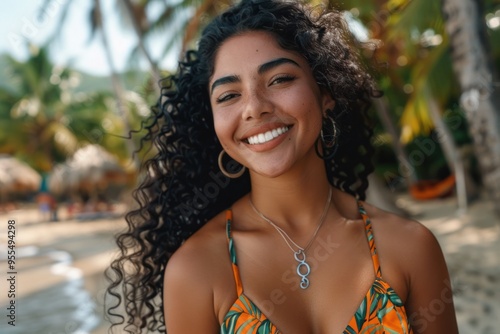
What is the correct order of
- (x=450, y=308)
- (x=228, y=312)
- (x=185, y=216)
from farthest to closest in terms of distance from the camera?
(x=185, y=216) → (x=450, y=308) → (x=228, y=312)

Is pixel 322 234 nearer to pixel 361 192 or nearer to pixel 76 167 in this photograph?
pixel 361 192

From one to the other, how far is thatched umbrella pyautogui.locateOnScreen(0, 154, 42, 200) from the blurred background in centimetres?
10

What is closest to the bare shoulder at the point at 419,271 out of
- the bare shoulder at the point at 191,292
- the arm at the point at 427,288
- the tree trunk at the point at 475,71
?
the arm at the point at 427,288

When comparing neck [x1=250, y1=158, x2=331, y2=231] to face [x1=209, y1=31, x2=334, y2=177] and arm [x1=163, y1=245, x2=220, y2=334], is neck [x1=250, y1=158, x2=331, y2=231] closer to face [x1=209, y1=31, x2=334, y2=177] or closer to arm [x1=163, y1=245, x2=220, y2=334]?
face [x1=209, y1=31, x2=334, y2=177]

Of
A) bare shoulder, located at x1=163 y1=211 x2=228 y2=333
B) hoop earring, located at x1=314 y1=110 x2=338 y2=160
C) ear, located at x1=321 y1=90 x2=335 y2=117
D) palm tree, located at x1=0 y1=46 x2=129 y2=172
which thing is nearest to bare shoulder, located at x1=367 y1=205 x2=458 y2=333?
hoop earring, located at x1=314 y1=110 x2=338 y2=160

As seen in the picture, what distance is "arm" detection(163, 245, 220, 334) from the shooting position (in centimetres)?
177

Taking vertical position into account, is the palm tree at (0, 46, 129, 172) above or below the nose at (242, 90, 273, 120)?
above

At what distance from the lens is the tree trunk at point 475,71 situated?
5832mm

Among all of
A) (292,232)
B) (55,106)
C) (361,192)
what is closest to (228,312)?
(292,232)

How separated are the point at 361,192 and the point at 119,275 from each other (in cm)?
113

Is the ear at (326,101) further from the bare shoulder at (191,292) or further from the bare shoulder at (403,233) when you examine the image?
the bare shoulder at (191,292)

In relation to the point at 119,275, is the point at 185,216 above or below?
above

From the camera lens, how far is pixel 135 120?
26.5 m

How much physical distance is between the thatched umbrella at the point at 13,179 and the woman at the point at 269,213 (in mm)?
27692
